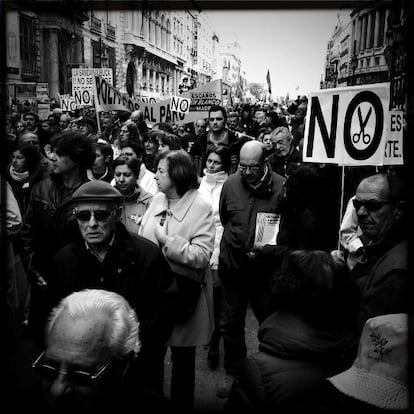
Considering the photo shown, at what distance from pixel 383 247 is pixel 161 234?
1.33 meters

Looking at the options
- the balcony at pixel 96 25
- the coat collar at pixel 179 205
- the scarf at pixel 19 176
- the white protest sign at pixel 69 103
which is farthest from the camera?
the balcony at pixel 96 25

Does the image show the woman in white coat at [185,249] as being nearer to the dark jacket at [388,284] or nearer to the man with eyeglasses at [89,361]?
the dark jacket at [388,284]

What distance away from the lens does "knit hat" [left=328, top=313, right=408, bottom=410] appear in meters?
1.49

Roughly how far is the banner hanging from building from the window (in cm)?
1878

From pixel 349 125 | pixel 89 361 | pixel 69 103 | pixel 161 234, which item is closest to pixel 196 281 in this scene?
pixel 161 234

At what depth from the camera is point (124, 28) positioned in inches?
1526

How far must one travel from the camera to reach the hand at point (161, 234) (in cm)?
312

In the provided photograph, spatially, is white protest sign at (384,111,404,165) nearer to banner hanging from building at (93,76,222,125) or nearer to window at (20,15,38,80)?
banner hanging from building at (93,76,222,125)

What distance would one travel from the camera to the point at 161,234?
→ 315 centimetres

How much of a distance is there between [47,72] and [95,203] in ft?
91.1

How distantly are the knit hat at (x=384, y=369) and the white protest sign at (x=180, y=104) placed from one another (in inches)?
336

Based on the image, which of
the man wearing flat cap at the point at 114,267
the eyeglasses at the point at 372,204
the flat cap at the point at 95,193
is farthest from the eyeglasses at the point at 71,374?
the eyeglasses at the point at 372,204

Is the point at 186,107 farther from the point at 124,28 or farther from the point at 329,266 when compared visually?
the point at 124,28

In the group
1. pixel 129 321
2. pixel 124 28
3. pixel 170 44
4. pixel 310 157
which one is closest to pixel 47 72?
pixel 124 28
